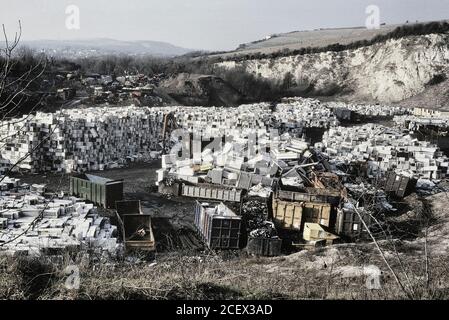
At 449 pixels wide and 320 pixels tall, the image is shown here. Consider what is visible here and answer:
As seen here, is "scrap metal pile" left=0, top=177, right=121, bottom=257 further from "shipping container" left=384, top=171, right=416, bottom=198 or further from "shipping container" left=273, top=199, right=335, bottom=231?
"shipping container" left=384, top=171, right=416, bottom=198

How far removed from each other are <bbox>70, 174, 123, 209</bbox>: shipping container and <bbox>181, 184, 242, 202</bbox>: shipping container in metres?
2.30

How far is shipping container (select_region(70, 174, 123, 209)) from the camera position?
13.6 m

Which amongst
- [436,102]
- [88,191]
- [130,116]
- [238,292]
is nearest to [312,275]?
[238,292]

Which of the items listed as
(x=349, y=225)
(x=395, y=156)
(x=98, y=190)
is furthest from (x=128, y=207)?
(x=395, y=156)

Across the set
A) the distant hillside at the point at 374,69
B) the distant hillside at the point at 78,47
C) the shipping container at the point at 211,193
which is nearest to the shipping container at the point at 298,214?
the shipping container at the point at 211,193

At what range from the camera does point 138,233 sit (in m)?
10.8

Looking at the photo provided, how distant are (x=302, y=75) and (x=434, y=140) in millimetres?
31691

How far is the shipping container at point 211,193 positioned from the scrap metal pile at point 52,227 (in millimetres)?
3861

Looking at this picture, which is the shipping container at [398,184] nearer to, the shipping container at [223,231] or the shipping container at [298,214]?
the shipping container at [298,214]

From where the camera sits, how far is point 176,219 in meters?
13.0

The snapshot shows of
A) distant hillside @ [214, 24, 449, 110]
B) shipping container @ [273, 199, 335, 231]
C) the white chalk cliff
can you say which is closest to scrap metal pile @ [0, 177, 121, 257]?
shipping container @ [273, 199, 335, 231]

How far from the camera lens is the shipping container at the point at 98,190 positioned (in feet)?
44.6
